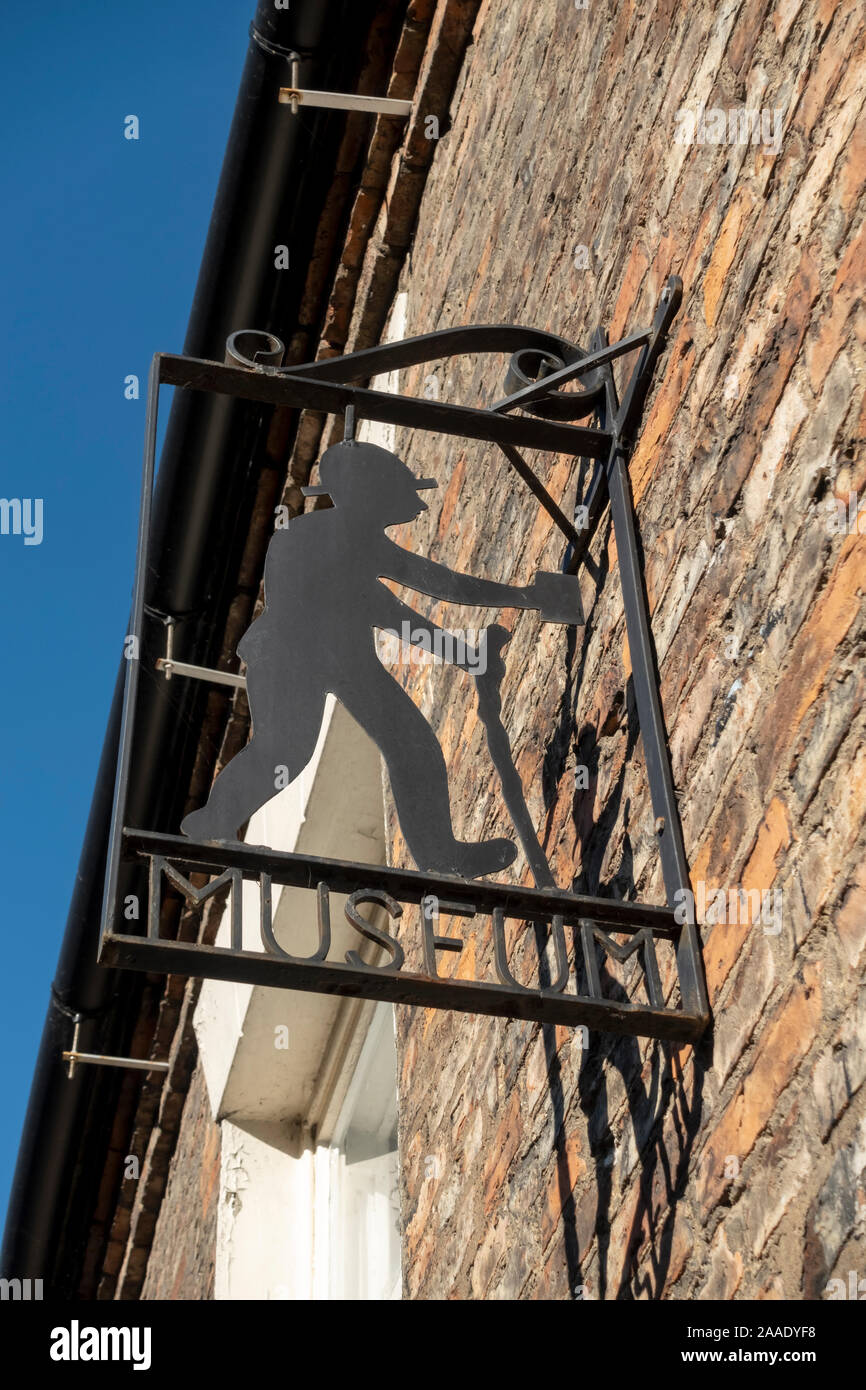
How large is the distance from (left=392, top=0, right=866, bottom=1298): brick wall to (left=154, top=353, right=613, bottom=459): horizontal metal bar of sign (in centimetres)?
12

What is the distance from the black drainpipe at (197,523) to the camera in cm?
417

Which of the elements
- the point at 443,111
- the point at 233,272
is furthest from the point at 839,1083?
the point at 233,272

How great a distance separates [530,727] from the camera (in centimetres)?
258

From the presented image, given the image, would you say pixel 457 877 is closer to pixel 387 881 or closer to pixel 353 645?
pixel 387 881

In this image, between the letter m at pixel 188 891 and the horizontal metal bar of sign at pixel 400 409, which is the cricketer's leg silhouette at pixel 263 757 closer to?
the letter m at pixel 188 891

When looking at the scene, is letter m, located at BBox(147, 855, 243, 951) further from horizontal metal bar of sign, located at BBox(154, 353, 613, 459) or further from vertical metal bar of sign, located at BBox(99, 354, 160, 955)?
horizontal metal bar of sign, located at BBox(154, 353, 613, 459)

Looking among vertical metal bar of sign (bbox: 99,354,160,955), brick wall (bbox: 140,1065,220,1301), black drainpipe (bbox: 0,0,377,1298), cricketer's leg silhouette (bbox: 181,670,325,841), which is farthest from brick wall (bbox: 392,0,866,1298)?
brick wall (bbox: 140,1065,220,1301)

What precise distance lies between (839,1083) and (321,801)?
2809mm

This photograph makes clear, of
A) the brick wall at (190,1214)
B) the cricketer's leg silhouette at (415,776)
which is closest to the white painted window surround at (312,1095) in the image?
the brick wall at (190,1214)

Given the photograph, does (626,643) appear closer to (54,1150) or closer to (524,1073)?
(524,1073)

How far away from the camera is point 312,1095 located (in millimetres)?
4688

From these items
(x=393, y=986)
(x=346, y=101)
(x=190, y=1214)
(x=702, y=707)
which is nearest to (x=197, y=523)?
(x=346, y=101)

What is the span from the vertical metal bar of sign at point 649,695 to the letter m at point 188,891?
500mm

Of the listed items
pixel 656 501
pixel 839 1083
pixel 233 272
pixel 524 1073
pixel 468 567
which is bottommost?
pixel 839 1083
